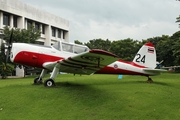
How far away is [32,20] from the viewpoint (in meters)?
44.9

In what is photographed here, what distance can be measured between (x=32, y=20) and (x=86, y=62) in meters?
39.6

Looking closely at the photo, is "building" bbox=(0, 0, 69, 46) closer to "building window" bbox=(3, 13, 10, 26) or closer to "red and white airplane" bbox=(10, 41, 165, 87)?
"building window" bbox=(3, 13, 10, 26)

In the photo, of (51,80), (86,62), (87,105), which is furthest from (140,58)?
(87,105)

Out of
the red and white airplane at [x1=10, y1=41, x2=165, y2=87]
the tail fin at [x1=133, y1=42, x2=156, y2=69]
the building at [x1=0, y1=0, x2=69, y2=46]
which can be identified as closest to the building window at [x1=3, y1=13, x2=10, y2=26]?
the building at [x1=0, y1=0, x2=69, y2=46]

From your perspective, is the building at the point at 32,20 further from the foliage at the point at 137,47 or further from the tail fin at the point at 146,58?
the tail fin at the point at 146,58

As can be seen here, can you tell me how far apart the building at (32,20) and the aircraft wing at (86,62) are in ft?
85.4

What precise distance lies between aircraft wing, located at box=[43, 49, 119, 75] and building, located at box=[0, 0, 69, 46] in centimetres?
2603

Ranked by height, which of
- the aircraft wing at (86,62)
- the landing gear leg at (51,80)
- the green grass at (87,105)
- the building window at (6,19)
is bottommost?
the green grass at (87,105)

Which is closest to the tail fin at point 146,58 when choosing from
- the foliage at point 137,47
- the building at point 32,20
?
the building at point 32,20

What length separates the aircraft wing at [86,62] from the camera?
7.03 meters

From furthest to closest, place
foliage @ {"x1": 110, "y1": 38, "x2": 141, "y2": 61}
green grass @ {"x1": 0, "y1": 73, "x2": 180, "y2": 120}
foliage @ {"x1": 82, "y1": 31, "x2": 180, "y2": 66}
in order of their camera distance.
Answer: foliage @ {"x1": 110, "y1": 38, "x2": 141, "y2": 61} → foliage @ {"x1": 82, "y1": 31, "x2": 180, "y2": 66} → green grass @ {"x1": 0, "y1": 73, "x2": 180, "y2": 120}

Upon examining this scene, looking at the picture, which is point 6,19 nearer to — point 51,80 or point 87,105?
point 51,80

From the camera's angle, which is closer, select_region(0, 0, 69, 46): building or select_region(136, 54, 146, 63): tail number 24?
select_region(136, 54, 146, 63): tail number 24

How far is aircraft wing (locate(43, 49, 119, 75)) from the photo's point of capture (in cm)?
703
